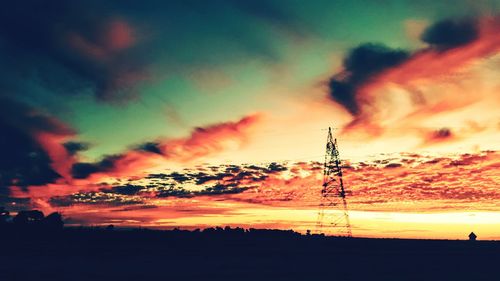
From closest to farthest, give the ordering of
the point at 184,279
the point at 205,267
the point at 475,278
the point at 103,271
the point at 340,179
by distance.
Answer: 1. the point at 184,279
2. the point at 475,278
3. the point at 103,271
4. the point at 205,267
5. the point at 340,179

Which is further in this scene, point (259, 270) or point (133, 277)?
point (259, 270)

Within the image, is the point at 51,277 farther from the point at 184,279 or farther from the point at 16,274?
the point at 184,279

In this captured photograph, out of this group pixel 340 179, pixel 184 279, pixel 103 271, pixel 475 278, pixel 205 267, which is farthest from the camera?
pixel 340 179

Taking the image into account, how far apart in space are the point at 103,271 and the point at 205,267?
13.4 m

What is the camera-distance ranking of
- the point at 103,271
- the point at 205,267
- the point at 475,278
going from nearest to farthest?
1. the point at 475,278
2. the point at 103,271
3. the point at 205,267

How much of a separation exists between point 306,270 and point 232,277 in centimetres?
1238

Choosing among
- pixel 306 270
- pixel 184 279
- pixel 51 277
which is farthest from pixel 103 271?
pixel 306 270

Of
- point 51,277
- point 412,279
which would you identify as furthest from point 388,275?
point 51,277

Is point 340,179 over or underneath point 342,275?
over

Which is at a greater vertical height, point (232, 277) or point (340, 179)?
point (340, 179)

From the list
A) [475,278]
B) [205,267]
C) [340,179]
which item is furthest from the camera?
[340,179]

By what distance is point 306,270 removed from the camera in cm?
5894

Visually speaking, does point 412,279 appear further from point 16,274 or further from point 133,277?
point 16,274

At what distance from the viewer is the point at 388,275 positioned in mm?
53688
